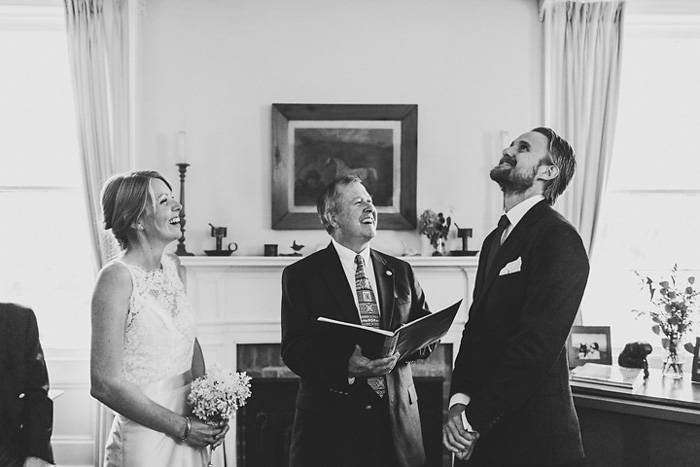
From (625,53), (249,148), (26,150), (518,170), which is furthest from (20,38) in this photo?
(625,53)

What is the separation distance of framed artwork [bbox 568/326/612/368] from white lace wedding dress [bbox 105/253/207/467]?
87.9 inches

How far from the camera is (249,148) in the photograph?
4074 millimetres

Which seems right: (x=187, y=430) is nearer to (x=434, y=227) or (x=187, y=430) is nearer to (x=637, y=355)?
(x=434, y=227)

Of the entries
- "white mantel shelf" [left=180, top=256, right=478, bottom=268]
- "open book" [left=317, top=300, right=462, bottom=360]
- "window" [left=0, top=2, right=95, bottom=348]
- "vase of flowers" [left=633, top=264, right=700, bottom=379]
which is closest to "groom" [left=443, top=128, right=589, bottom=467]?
"open book" [left=317, top=300, right=462, bottom=360]

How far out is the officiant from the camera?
2.37 m

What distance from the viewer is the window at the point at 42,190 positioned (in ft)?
14.1

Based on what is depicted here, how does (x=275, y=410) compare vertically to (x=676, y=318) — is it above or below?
below

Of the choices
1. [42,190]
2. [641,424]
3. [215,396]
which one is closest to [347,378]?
[215,396]

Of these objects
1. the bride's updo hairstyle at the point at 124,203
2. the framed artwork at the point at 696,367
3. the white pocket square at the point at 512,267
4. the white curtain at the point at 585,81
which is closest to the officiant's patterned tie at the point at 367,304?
the white pocket square at the point at 512,267

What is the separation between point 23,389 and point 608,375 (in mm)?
→ 2620

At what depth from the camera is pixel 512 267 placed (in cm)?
202

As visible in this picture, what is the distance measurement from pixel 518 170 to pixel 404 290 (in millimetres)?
705

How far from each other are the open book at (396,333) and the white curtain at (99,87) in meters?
2.50

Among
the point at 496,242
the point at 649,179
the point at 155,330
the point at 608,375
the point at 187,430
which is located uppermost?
the point at 649,179
